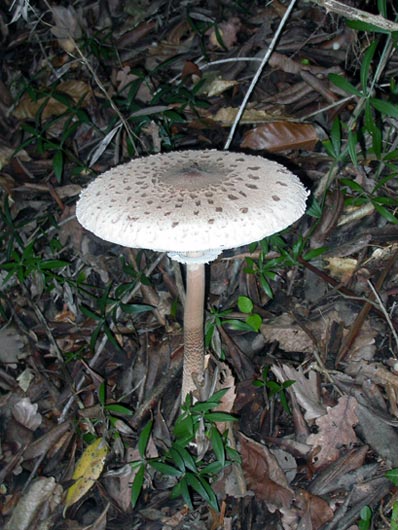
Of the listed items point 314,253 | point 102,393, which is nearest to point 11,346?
point 102,393

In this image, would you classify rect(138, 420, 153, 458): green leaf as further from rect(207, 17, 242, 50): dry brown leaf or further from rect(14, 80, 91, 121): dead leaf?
rect(207, 17, 242, 50): dry brown leaf

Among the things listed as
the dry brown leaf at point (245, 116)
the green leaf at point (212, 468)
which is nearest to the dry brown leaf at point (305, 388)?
the green leaf at point (212, 468)

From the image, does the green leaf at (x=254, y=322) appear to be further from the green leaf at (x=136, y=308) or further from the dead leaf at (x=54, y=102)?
the dead leaf at (x=54, y=102)

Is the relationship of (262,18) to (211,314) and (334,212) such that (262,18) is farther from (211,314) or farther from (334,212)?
(211,314)

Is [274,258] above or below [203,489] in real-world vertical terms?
above

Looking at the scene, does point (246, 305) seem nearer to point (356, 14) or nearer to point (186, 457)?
point (186, 457)

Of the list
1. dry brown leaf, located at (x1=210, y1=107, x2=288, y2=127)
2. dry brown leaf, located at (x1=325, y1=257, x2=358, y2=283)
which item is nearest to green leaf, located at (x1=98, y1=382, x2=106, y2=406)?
dry brown leaf, located at (x1=325, y1=257, x2=358, y2=283)

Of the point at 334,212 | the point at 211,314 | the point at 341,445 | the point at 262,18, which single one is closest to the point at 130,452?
the point at 211,314
